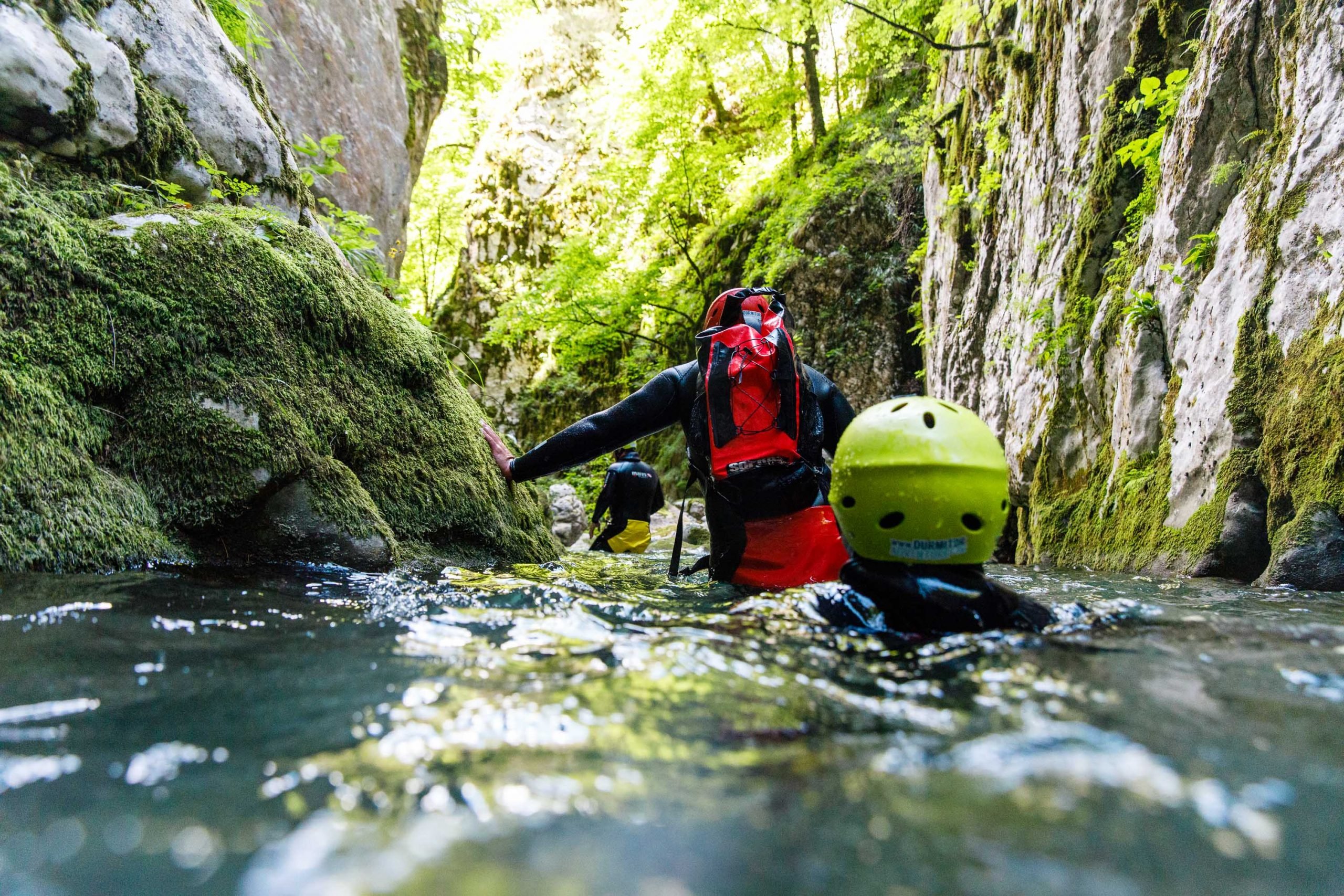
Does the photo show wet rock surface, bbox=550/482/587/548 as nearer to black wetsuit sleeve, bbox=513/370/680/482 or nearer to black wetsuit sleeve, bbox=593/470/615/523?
black wetsuit sleeve, bbox=593/470/615/523

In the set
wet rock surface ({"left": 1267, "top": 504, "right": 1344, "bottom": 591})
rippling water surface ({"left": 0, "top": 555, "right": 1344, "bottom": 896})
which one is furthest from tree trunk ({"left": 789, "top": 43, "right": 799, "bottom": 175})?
rippling water surface ({"left": 0, "top": 555, "right": 1344, "bottom": 896})

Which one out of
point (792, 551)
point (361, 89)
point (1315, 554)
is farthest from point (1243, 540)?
point (361, 89)

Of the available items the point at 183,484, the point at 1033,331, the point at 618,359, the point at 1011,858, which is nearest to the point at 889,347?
the point at 1033,331

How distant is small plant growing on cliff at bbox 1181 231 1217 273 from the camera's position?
4.46 metres

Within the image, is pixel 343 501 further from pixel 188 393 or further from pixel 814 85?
pixel 814 85

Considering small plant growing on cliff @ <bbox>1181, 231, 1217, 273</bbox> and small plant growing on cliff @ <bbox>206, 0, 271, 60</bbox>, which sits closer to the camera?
small plant growing on cliff @ <bbox>1181, 231, 1217, 273</bbox>

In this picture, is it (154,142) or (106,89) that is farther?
(154,142)

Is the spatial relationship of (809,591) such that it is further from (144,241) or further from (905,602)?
(144,241)

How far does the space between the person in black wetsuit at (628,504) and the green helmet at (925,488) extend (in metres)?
6.66

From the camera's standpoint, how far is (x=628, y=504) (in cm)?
903

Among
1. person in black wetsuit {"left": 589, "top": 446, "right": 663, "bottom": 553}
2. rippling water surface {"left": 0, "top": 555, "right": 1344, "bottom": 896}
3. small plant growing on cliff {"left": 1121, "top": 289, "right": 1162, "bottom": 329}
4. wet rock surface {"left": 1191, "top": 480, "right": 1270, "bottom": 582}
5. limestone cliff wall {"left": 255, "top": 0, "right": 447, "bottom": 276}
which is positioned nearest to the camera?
rippling water surface {"left": 0, "top": 555, "right": 1344, "bottom": 896}

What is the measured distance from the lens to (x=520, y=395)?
20.8 meters

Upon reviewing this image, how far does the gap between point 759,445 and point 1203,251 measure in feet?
11.3

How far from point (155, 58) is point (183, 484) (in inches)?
104
